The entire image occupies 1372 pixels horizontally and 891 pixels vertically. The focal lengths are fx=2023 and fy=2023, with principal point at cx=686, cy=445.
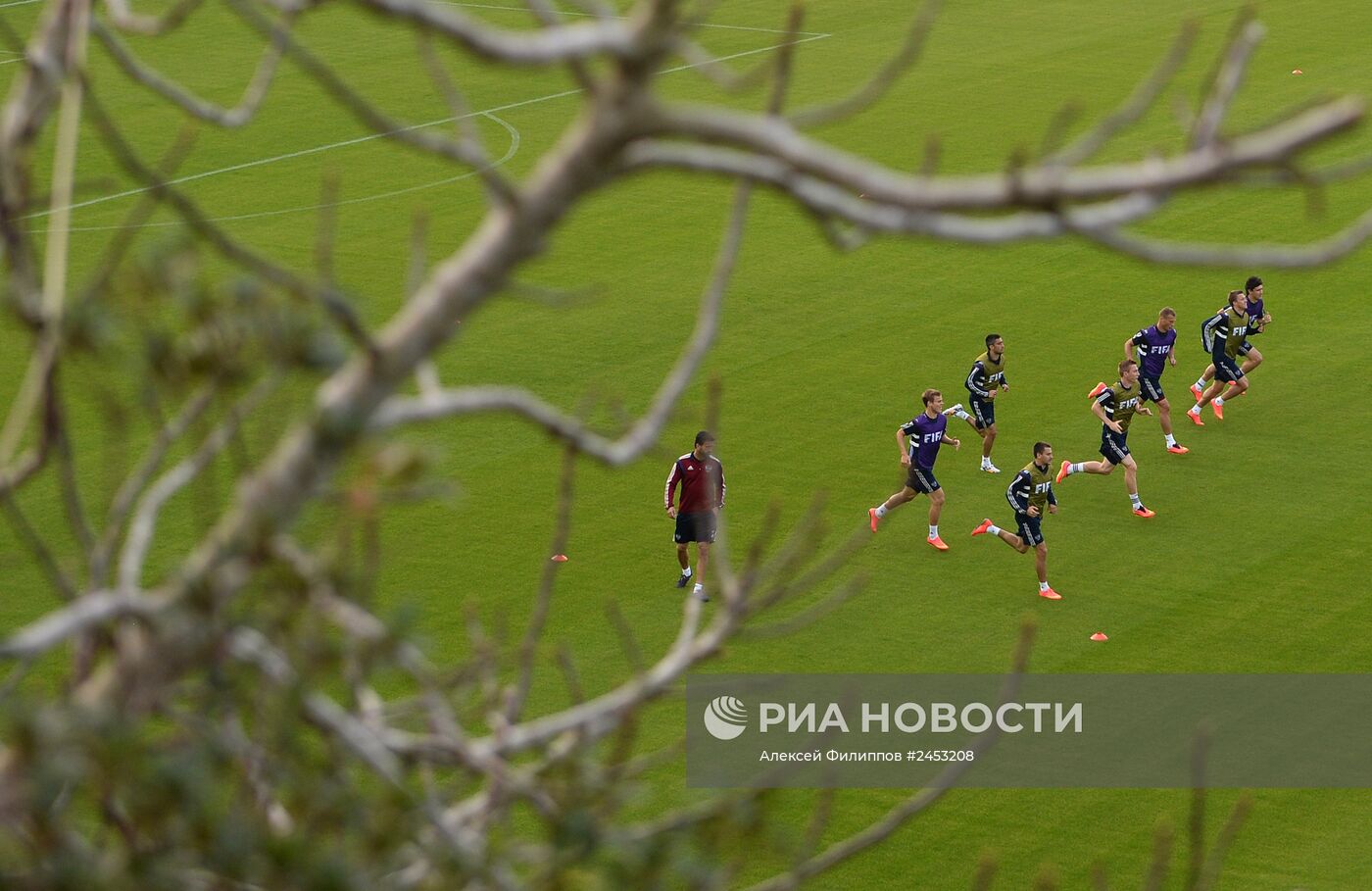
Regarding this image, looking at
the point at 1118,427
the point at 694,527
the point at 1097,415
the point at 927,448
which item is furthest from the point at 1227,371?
the point at 694,527

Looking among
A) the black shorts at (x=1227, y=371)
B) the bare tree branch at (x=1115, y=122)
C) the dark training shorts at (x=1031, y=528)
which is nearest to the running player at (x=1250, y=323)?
the black shorts at (x=1227, y=371)

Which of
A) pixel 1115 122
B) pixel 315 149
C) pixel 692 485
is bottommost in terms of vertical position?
pixel 1115 122

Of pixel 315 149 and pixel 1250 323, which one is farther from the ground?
pixel 315 149

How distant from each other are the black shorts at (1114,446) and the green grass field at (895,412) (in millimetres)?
598

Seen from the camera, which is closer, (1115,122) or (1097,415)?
(1115,122)

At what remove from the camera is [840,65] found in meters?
40.6

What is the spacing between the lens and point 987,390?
21.8 meters

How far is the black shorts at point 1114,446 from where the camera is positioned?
68.0 feet

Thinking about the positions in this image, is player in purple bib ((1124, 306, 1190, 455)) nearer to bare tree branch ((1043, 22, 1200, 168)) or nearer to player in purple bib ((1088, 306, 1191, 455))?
player in purple bib ((1088, 306, 1191, 455))

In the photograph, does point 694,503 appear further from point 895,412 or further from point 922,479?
point 895,412

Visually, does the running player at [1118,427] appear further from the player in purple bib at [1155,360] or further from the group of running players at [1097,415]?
the player in purple bib at [1155,360]

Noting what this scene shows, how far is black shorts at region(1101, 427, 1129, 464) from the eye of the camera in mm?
20719

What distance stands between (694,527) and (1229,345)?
782 centimetres

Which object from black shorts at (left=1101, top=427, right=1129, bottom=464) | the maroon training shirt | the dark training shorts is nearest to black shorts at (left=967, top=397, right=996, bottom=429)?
black shorts at (left=1101, top=427, right=1129, bottom=464)
